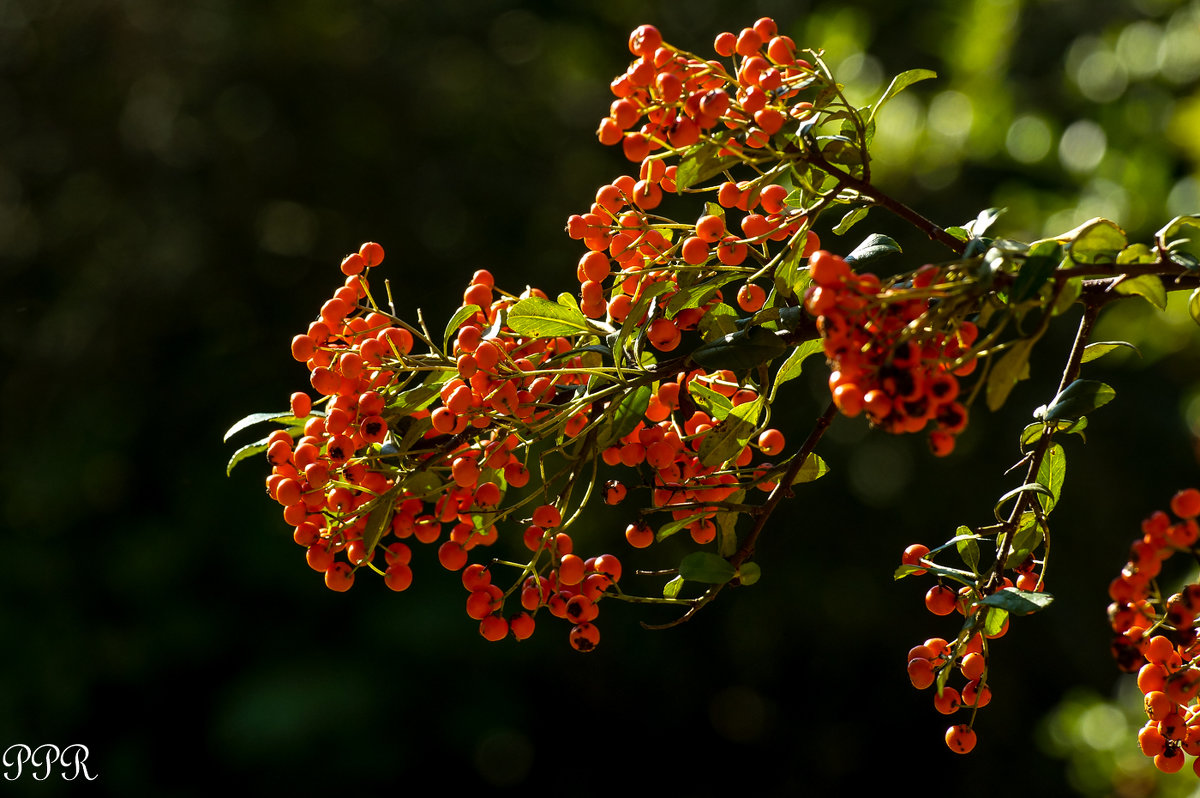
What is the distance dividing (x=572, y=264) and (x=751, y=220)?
294 cm

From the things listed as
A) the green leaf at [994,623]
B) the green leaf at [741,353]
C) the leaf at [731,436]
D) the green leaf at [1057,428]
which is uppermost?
the green leaf at [741,353]

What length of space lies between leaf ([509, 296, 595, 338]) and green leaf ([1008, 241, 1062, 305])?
11.7 inches

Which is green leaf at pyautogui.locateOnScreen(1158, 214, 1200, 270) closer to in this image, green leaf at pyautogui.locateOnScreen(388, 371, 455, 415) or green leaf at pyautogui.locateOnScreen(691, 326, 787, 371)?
green leaf at pyautogui.locateOnScreen(691, 326, 787, 371)

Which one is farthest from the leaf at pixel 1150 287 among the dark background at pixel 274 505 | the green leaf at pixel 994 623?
the dark background at pixel 274 505

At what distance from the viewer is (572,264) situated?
12.0ft

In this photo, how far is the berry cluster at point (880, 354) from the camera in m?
0.51

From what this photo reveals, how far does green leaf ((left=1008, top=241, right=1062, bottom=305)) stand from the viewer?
1.73 feet

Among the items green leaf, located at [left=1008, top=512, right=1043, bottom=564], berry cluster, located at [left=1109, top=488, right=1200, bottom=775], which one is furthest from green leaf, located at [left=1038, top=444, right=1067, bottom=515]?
berry cluster, located at [left=1109, top=488, right=1200, bottom=775]

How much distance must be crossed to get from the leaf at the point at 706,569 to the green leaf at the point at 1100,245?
0.28 m

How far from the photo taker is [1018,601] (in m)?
0.62

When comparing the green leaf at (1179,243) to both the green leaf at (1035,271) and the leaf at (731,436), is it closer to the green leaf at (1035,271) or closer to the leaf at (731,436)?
the green leaf at (1035,271)

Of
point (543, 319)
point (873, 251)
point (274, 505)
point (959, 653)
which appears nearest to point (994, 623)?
point (959, 653)

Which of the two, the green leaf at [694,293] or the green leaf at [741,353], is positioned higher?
the green leaf at [694,293]

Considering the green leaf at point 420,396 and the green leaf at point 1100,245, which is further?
the green leaf at point 420,396
